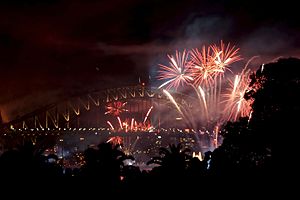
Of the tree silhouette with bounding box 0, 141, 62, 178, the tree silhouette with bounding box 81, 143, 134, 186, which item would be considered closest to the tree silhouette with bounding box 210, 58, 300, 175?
the tree silhouette with bounding box 81, 143, 134, 186

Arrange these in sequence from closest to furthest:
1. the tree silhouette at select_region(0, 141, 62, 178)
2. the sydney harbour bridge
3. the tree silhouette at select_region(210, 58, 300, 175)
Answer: the tree silhouette at select_region(0, 141, 62, 178) → the tree silhouette at select_region(210, 58, 300, 175) → the sydney harbour bridge

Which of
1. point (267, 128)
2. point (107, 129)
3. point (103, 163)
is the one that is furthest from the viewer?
point (107, 129)

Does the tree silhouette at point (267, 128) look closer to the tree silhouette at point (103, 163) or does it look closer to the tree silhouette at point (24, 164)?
the tree silhouette at point (103, 163)

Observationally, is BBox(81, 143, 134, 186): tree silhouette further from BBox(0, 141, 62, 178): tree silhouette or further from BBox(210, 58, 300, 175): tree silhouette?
BBox(210, 58, 300, 175): tree silhouette

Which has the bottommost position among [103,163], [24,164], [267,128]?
[103,163]

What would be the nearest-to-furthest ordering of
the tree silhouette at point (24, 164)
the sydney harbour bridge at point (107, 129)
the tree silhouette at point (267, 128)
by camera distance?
the tree silhouette at point (24, 164) < the tree silhouette at point (267, 128) < the sydney harbour bridge at point (107, 129)

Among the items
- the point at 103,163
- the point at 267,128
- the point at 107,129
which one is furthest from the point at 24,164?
the point at 107,129

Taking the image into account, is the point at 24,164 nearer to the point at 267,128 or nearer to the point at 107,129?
the point at 267,128

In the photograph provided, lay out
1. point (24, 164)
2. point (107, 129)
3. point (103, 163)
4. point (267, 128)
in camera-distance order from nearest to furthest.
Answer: point (24, 164) < point (103, 163) < point (267, 128) < point (107, 129)

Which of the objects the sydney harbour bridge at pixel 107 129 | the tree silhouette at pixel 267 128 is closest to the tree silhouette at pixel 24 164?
the tree silhouette at pixel 267 128

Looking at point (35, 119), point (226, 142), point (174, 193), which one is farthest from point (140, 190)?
point (35, 119)

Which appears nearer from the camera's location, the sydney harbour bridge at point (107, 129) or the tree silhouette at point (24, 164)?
the tree silhouette at point (24, 164)
